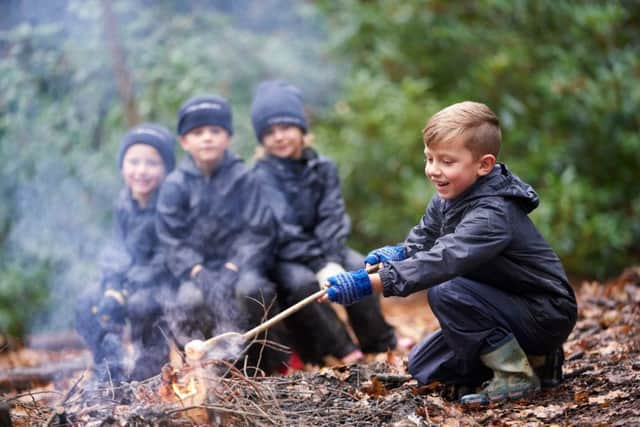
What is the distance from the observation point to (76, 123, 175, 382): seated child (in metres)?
4.68

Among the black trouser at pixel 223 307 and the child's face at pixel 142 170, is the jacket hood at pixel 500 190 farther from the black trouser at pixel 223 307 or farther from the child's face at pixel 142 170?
the child's face at pixel 142 170

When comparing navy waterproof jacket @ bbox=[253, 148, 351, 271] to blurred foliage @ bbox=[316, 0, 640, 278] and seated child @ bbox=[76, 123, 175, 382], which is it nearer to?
seated child @ bbox=[76, 123, 175, 382]

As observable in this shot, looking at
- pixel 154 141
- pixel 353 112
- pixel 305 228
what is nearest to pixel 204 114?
Result: pixel 154 141

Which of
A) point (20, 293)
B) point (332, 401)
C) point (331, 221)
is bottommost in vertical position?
point (332, 401)

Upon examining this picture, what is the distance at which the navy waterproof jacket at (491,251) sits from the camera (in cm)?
330

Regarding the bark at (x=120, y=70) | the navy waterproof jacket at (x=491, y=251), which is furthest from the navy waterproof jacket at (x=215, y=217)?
the bark at (x=120, y=70)

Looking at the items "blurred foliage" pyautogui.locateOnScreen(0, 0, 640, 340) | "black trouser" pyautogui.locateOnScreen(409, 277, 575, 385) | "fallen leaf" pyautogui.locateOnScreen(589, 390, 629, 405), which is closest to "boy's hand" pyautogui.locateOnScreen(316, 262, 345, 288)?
"black trouser" pyautogui.locateOnScreen(409, 277, 575, 385)

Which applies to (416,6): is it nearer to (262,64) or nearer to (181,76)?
(262,64)

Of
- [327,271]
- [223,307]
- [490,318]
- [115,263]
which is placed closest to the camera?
[490,318]

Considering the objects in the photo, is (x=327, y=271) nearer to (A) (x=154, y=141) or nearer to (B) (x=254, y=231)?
(B) (x=254, y=231)

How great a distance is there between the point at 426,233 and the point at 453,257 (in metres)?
0.54

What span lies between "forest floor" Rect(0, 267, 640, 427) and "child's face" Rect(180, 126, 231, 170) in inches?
74.1

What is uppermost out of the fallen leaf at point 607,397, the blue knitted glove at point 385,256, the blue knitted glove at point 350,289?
the blue knitted glove at point 385,256

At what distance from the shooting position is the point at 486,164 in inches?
137
